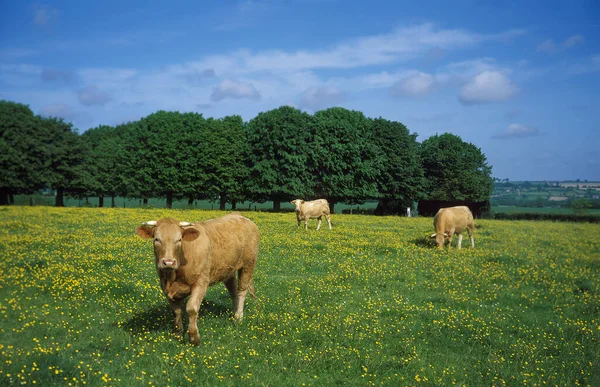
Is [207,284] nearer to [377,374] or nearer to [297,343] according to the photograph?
[297,343]

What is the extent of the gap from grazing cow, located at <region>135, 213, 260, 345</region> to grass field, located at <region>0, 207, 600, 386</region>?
2.25 ft

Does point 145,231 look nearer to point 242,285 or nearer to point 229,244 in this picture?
point 229,244

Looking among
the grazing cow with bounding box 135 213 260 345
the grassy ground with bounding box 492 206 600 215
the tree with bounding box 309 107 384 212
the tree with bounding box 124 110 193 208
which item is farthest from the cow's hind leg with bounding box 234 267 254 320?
the grassy ground with bounding box 492 206 600 215

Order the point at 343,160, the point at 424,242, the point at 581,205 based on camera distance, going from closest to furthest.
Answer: the point at 424,242 < the point at 581,205 < the point at 343,160

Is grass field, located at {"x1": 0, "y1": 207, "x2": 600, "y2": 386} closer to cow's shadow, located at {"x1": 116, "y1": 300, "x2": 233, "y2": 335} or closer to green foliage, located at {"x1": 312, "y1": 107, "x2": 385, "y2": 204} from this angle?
cow's shadow, located at {"x1": 116, "y1": 300, "x2": 233, "y2": 335}

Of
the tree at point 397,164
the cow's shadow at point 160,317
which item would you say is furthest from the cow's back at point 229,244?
the tree at point 397,164

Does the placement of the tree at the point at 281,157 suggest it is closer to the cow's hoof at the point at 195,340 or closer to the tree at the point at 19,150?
the tree at the point at 19,150

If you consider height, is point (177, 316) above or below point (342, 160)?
below

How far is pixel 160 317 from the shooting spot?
1048cm

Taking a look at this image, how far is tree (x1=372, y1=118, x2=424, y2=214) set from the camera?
213ft

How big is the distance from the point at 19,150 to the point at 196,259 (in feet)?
196

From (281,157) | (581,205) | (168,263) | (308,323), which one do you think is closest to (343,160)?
(281,157)

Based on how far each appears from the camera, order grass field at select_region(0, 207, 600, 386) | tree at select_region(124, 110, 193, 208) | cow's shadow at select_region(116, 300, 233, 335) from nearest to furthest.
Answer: grass field at select_region(0, 207, 600, 386) → cow's shadow at select_region(116, 300, 233, 335) → tree at select_region(124, 110, 193, 208)

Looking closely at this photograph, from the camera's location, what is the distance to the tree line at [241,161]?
59656 mm
